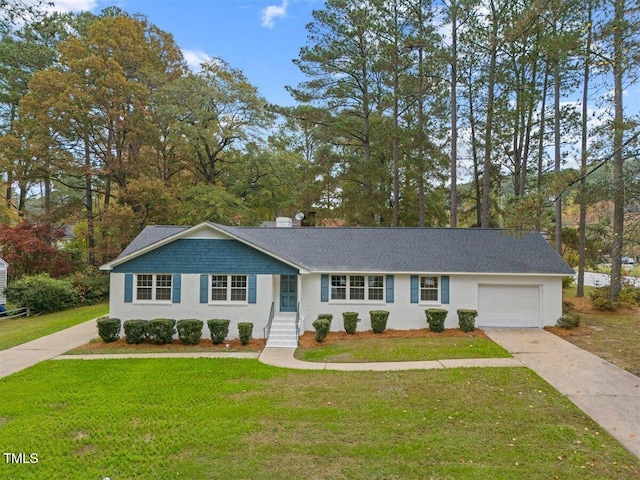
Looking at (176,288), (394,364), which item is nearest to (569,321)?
(394,364)

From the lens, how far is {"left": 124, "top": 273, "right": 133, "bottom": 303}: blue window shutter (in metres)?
13.1

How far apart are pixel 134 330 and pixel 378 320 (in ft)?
28.1

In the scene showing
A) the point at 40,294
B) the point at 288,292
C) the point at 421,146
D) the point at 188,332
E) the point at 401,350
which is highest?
the point at 421,146

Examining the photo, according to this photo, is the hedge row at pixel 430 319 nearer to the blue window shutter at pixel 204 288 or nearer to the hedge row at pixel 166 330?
the hedge row at pixel 166 330

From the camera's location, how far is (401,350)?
1129 cm

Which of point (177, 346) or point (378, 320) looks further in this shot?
point (378, 320)

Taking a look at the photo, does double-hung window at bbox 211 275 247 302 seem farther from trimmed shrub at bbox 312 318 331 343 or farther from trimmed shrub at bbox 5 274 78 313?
trimmed shrub at bbox 5 274 78 313

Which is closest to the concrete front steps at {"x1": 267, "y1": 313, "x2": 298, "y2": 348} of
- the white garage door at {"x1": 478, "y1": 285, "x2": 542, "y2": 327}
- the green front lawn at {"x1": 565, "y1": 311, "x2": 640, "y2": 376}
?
the white garage door at {"x1": 478, "y1": 285, "x2": 542, "y2": 327}

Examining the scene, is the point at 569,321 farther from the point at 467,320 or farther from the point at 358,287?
the point at 358,287

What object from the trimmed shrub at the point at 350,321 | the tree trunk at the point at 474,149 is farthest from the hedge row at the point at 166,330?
Result: the tree trunk at the point at 474,149

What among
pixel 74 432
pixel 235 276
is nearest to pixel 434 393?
pixel 74 432

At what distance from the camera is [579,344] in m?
11.7

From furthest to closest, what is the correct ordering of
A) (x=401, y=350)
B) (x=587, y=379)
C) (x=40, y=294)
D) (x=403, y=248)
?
(x=40, y=294) → (x=403, y=248) → (x=401, y=350) → (x=587, y=379)

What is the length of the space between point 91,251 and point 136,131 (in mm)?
8342
